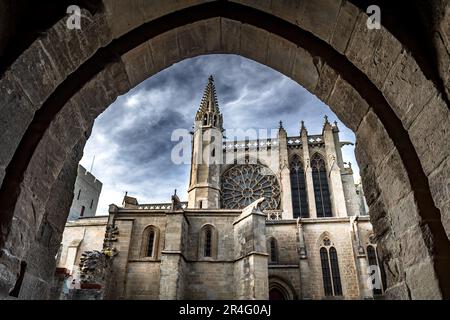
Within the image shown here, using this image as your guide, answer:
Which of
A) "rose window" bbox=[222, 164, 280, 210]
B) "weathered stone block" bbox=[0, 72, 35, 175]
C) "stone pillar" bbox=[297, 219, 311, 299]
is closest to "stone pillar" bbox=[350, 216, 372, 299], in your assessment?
"stone pillar" bbox=[297, 219, 311, 299]

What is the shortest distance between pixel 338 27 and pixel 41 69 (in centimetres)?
203

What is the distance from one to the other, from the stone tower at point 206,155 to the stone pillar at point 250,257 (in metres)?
6.12

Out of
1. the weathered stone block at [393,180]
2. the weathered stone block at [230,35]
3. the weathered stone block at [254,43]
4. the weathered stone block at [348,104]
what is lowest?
the weathered stone block at [393,180]

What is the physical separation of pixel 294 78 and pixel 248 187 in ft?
68.8

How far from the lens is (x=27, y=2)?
79.8 inches

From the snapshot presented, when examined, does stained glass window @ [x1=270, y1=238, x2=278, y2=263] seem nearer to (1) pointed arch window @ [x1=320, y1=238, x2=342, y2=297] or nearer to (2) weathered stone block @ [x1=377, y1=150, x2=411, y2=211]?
(1) pointed arch window @ [x1=320, y1=238, x2=342, y2=297]

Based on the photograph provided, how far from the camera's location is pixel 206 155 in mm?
23359

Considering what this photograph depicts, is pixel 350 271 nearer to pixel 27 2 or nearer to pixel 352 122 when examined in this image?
pixel 352 122

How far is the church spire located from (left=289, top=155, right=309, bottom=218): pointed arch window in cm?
674

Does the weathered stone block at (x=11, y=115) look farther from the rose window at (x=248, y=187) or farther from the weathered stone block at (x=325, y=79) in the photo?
the rose window at (x=248, y=187)

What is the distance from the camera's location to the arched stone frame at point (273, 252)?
678 inches

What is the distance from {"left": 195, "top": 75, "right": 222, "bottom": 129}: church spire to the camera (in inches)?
984

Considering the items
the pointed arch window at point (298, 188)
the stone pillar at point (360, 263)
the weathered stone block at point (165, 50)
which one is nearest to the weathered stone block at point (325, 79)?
the weathered stone block at point (165, 50)

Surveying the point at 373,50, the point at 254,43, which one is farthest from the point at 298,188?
the point at 373,50
